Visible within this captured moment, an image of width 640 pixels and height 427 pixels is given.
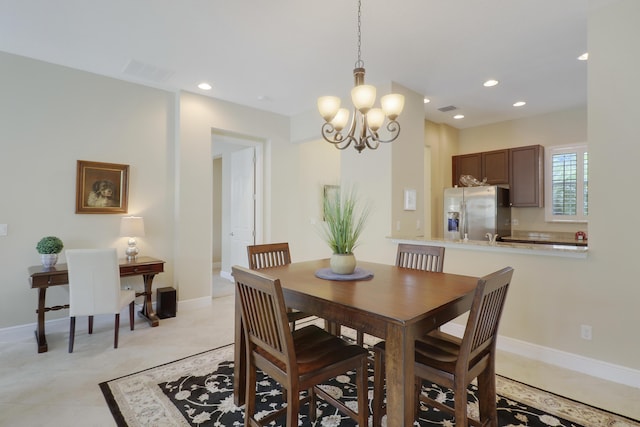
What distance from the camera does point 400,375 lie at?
1.38 metres

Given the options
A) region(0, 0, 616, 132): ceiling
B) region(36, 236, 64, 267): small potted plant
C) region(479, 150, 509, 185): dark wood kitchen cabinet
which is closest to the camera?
region(0, 0, 616, 132): ceiling

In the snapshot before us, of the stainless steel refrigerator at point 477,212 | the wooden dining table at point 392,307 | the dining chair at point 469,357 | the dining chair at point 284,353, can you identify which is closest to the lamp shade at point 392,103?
the wooden dining table at point 392,307

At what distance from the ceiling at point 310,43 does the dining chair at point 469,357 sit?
2196 mm

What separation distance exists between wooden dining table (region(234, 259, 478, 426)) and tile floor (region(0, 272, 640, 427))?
1.06 meters

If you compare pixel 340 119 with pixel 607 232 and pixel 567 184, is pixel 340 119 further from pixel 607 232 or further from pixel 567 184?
pixel 567 184

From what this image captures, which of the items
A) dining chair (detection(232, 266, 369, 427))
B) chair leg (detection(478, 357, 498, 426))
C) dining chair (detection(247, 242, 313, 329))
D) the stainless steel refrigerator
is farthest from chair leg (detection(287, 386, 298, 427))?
the stainless steel refrigerator

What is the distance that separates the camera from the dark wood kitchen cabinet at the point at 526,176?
488 centimetres

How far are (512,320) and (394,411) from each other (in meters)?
2.17

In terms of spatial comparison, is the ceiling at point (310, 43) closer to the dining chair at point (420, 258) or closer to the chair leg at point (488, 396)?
the dining chair at point (420, 258)

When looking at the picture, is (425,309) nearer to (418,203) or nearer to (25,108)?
(418,203)

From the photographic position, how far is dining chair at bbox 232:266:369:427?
1.49 metres

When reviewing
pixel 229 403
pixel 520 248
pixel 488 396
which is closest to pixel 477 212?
pixel 520 248

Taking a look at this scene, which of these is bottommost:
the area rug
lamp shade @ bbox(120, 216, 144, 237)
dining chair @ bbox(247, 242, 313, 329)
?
the area rug

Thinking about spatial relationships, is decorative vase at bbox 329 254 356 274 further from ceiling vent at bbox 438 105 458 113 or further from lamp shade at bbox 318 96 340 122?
ceiling vent at bbox 438 105 458 113
